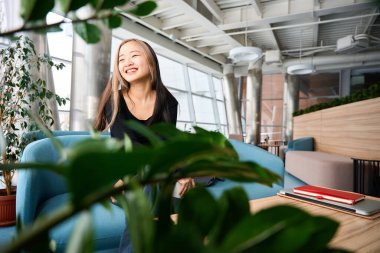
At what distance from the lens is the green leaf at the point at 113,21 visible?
14.0 inches

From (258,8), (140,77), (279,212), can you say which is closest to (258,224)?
(279,212)

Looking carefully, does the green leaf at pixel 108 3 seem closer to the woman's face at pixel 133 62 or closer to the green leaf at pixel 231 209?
the green leaf at pixel 231 209

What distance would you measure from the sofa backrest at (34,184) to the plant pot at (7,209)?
0.99 metres

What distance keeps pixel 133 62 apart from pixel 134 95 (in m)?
0.24

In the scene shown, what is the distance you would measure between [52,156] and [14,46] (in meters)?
1.91

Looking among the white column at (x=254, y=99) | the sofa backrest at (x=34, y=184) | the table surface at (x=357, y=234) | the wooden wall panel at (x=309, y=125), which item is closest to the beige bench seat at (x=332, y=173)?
the table surface at (x=357, y=234)

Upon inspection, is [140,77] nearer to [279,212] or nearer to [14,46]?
[279,212]

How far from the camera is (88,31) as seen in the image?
37 centimetres

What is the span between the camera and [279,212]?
0.72 feet

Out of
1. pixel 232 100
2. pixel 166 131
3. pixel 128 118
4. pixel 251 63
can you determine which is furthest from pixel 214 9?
pixel 166 131

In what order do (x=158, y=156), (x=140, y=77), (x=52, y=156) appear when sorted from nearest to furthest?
(x=158, y=156)
(x=140, y=77)
(x=52, y=156)

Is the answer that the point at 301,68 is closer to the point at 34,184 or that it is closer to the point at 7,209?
the point at 7,209

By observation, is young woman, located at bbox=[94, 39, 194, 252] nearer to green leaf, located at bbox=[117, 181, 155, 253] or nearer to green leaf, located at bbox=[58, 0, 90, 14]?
green leaf, located at bbox=[58, 0, 90, 14]

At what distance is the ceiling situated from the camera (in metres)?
7.17
